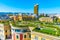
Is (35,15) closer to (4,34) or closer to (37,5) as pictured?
(37,5)

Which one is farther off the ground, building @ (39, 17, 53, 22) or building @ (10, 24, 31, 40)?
building @ (39, 17, 53, 22)

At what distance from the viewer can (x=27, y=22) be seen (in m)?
5.37

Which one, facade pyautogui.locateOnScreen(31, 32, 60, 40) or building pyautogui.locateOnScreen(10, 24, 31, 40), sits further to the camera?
building pyautogui.locateOnScreen(10, 24, 31, 40)

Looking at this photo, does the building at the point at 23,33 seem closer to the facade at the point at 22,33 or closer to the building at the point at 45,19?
the facade at the point at 22,33

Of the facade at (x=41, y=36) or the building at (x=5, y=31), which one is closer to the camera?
the facade at (x=41, y=36)

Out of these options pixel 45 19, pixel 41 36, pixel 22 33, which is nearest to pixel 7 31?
pixel 22 33

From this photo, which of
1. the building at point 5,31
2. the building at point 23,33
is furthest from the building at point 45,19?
the building at point 5,31

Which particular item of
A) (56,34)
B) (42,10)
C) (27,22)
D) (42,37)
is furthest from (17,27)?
(56,34)

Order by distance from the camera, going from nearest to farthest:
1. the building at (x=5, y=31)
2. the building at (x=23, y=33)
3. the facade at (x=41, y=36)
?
Answer: the facade at (x=41, y=36) < the building at (x=23, y=33) < the building at (x=5, y=31)

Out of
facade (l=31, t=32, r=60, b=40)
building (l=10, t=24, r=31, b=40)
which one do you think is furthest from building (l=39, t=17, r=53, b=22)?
facade (l=31, t=32, r=60, b=40)

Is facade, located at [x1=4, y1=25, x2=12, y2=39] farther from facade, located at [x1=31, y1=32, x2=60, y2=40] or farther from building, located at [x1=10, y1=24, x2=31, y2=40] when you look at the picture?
facade, located at [x1=31, y1=32, x2=60, y2=40]

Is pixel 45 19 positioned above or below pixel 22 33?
above

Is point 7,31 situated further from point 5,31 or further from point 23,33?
point 23,33

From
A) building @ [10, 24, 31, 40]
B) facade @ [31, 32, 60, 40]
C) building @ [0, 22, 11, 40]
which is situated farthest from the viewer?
building @ [0, 22, 11, 40]
